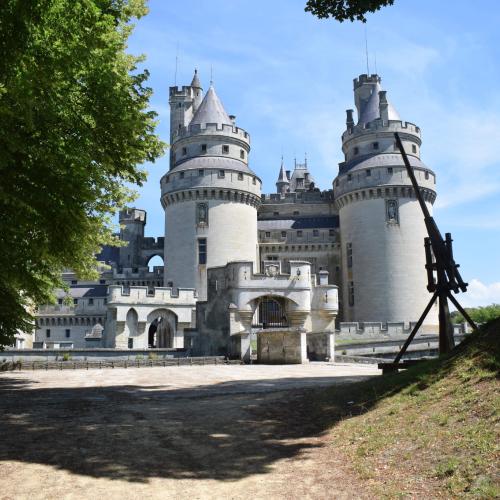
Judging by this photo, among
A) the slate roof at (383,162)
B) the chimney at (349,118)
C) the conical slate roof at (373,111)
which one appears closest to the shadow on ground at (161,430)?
the slate roof at (383,162)

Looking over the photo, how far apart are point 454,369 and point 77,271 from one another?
386 inches

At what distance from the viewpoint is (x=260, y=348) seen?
27.6 metres

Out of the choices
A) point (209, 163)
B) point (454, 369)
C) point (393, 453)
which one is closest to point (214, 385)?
point (454, 369)

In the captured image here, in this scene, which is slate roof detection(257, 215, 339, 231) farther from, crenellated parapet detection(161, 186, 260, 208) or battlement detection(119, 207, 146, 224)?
battlement detection(119, 207, 146, 224)

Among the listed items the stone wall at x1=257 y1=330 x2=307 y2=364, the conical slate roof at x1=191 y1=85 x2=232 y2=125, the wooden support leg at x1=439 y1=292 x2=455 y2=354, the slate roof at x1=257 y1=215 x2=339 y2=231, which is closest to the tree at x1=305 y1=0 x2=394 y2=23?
the wooden support leg at x1=439 y1=292 x2=455 y2=354

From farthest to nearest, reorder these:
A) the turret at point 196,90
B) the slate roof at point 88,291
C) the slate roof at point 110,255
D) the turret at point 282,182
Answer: the turret at point 282,182 → the slate roof at point 110,255 → the turret at point 196,90 → the slate roof at point 88,291

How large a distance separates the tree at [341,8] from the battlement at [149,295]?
103ft

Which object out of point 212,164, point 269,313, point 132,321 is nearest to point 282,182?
point 212,164

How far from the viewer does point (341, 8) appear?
12164 millimetres

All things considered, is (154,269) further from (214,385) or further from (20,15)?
(20,15)

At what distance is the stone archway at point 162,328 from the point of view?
41.5 metres

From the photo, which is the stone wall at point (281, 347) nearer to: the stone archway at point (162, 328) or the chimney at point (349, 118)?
the stone archway at point (162, 328)

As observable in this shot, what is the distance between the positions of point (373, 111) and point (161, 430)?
47735 millimetres

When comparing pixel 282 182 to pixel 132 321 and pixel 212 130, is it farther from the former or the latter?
pixel 132 321
